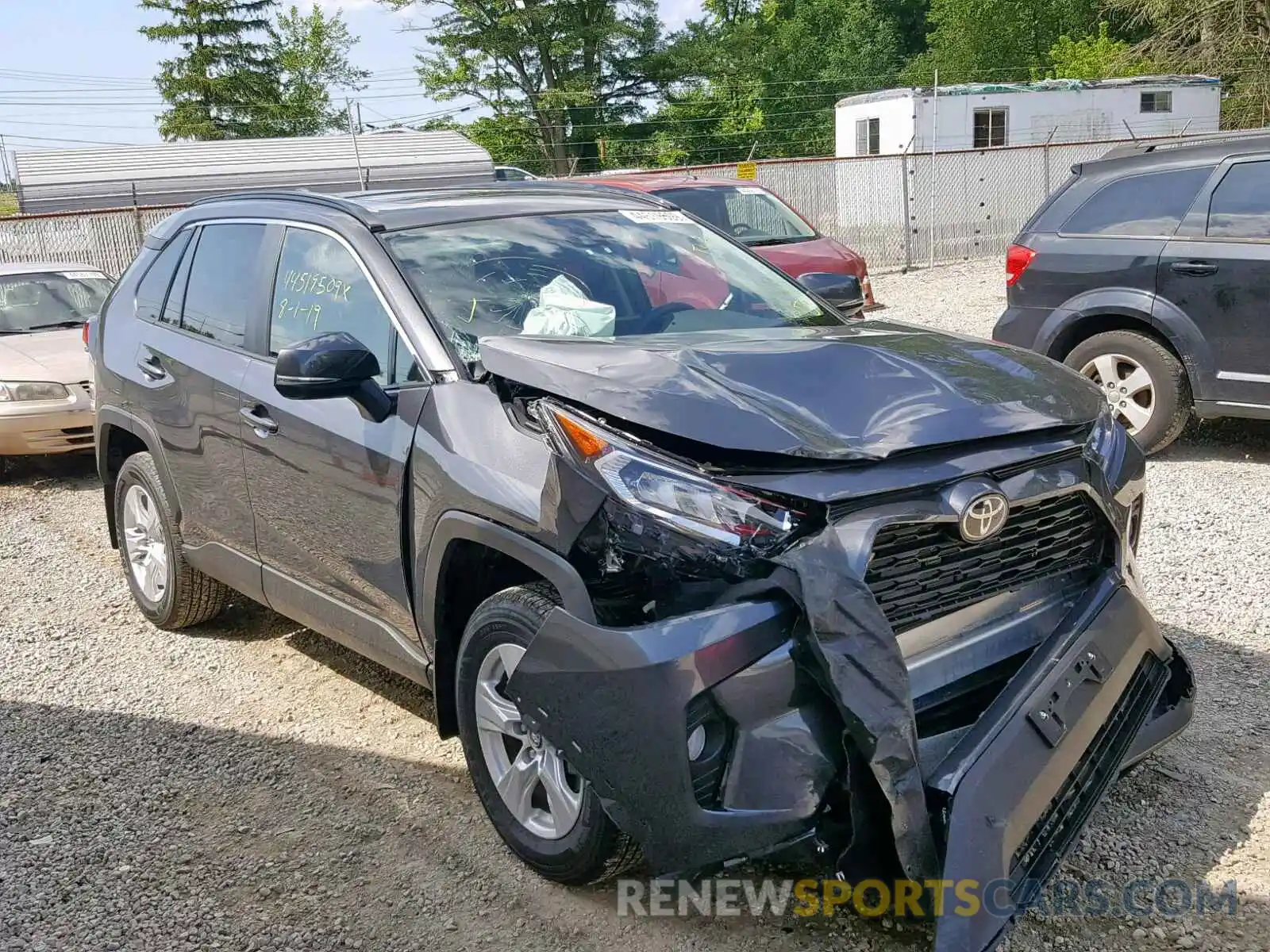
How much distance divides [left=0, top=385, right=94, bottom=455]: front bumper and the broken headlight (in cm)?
692

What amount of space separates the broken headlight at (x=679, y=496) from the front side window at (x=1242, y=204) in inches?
209

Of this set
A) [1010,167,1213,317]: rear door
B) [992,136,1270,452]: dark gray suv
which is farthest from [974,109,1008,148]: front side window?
[1010,167,1213,317]: rear door

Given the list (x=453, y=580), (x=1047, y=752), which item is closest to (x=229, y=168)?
(x=453, y=580)

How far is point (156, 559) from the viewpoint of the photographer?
540cm

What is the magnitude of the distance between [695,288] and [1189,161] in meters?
4.38

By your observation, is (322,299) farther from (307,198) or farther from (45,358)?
(45,358)

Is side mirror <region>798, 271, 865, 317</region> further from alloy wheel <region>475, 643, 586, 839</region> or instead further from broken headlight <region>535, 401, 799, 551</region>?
alloy wheel <region>475, 643, 586, 839</region>

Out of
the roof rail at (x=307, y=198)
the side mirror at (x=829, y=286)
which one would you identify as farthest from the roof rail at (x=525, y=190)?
the side mirror at (x=829, y=286)

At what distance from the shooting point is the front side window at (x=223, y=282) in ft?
14.7

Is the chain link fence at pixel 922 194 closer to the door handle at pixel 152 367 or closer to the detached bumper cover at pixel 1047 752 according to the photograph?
the door handle at pixel 152 367

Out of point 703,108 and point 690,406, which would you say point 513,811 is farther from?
point 703,108

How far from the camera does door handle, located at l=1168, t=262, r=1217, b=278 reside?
6.72 m

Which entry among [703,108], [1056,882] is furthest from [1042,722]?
[703,108]

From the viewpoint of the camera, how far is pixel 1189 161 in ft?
23.0
